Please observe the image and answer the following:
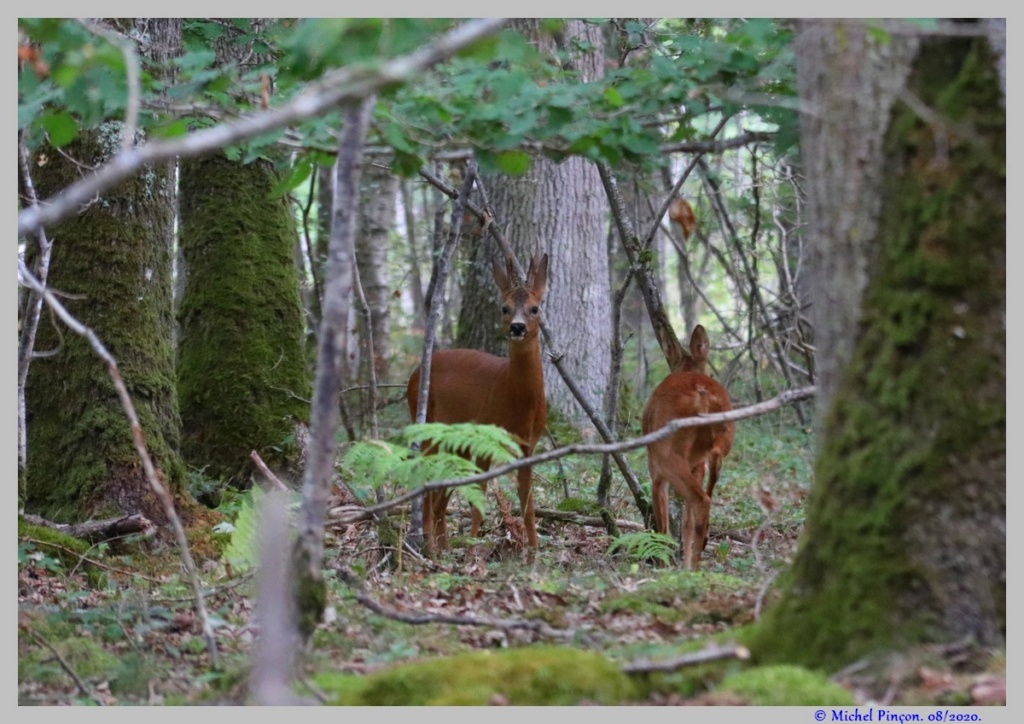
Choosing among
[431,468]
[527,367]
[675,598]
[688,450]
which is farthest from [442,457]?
[527,367]

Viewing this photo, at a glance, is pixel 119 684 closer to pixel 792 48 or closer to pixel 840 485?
pixel 840 485

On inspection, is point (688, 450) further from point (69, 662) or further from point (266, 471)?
point (69, 662)

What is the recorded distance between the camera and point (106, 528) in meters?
6.98

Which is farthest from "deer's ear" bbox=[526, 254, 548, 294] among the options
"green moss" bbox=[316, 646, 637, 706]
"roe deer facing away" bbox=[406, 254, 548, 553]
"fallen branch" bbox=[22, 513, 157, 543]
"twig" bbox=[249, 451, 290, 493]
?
"green moss" bbox=[316, 646, 637, 706]

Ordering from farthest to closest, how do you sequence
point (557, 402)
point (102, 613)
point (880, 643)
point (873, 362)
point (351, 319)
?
point (351, 319) → point (557, 402) → point (102, 613) → point (873, 362) → point (880, 643)

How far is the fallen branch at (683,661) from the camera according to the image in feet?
12.9

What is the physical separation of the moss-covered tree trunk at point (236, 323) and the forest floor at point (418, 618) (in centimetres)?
172

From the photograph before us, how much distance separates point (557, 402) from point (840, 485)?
27.3 feet

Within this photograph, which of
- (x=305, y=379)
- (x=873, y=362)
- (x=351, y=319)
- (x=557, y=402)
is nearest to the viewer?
(x=873, y=362)

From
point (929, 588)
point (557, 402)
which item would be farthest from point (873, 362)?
point (557, 402)

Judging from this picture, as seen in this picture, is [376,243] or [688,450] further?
[376,243]

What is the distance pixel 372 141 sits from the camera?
16.4 feet

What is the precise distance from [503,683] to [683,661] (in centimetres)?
64

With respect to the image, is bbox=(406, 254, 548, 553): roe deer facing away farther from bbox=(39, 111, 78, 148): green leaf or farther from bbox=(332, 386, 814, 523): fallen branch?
bbox=(39, 111, 78, 148): green leaf
